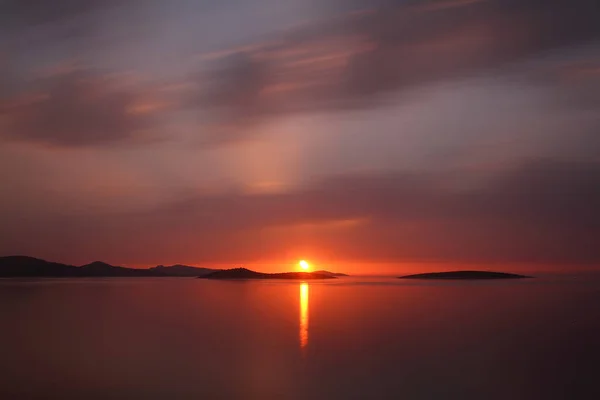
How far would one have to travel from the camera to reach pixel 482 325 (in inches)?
1684

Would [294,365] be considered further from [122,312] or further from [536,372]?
[122,312]

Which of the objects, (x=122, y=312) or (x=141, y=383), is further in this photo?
(x=122, y=312)

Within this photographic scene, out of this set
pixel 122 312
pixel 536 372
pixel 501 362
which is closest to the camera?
pixel 536 372

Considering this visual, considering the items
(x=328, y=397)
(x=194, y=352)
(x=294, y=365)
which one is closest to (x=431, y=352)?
(x=294, y=365)

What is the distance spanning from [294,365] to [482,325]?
22.4 m

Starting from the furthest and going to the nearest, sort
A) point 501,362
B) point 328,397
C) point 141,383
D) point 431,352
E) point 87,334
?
point 87,334
point 431,352
point 501,362
point 141,383
point 328,397

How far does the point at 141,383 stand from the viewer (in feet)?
72.8

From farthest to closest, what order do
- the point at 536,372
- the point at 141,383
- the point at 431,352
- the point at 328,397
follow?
the point at 431,352 < the point at 536,372 < the point at 141,383 < the point at 328,397

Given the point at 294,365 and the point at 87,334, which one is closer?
the point at 294,365

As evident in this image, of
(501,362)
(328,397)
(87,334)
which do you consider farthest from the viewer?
(87,334)

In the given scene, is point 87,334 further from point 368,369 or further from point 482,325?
point 482,325

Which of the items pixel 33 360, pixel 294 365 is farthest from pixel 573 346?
pixel 33 360

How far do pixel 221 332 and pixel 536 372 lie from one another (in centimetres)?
2172

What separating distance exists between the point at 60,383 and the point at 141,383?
338cm
